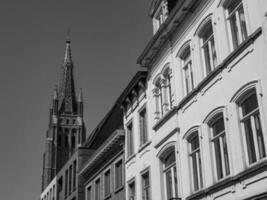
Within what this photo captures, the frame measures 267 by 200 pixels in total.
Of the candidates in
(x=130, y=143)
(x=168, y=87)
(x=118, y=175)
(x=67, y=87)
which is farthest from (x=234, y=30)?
(x=67, y=87)

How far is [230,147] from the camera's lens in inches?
657

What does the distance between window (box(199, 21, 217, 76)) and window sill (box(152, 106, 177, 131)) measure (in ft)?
9.93

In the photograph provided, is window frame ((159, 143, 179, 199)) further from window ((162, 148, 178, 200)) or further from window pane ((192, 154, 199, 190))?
window pane ((192, 154, 199, 190))

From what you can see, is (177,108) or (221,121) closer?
(221,121)

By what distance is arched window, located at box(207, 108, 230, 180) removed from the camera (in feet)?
57.1

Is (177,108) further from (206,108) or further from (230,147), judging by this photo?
(230,147)

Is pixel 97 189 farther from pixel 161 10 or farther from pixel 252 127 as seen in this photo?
pixel 252 127

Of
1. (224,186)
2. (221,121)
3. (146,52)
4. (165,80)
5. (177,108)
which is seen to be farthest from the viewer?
(146,52)

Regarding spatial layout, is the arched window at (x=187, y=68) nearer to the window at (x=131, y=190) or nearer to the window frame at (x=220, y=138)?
the window frame at (x=220, y=138)

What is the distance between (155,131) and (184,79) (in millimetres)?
3763

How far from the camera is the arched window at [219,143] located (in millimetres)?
17391

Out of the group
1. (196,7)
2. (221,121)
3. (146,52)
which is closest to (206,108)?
(221,121)

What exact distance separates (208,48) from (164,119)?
15.5 feet

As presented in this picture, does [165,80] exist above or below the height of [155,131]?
above
